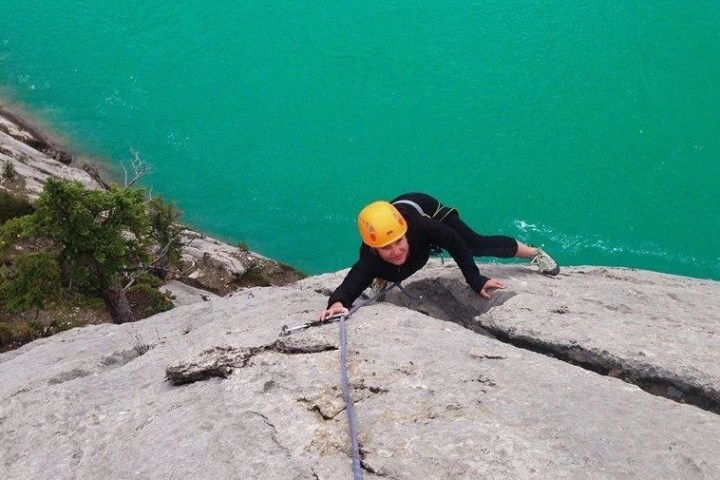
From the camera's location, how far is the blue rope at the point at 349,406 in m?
4.23

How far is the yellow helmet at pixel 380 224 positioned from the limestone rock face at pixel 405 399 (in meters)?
0.80

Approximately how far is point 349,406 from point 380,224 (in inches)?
75.9

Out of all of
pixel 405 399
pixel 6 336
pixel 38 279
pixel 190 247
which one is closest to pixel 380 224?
pixel 405 399

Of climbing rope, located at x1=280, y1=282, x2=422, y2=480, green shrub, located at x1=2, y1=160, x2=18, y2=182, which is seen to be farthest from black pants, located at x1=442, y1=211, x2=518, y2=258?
green shrub, located at x1=2, y1=160, x2=18, y2=182

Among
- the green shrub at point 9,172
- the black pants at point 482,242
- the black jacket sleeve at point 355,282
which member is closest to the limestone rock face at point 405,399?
the black jacket sleeve at point 355,282

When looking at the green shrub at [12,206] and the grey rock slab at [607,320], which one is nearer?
the grey rock slab at [607,320]

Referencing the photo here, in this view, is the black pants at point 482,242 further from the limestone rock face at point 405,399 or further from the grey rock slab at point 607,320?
the limestone rock face at point 405,399

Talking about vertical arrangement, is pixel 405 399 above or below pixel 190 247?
below

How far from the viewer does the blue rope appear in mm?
4230

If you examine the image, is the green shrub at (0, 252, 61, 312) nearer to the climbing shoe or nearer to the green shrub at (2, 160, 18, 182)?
the green shrub at (2, 160, 18, 182)

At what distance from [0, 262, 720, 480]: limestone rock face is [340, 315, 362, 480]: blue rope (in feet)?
0.26

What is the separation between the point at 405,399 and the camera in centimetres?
492

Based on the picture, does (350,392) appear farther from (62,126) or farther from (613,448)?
(62,126)

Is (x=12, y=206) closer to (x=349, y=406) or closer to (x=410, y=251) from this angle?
(x=410, y=251)
